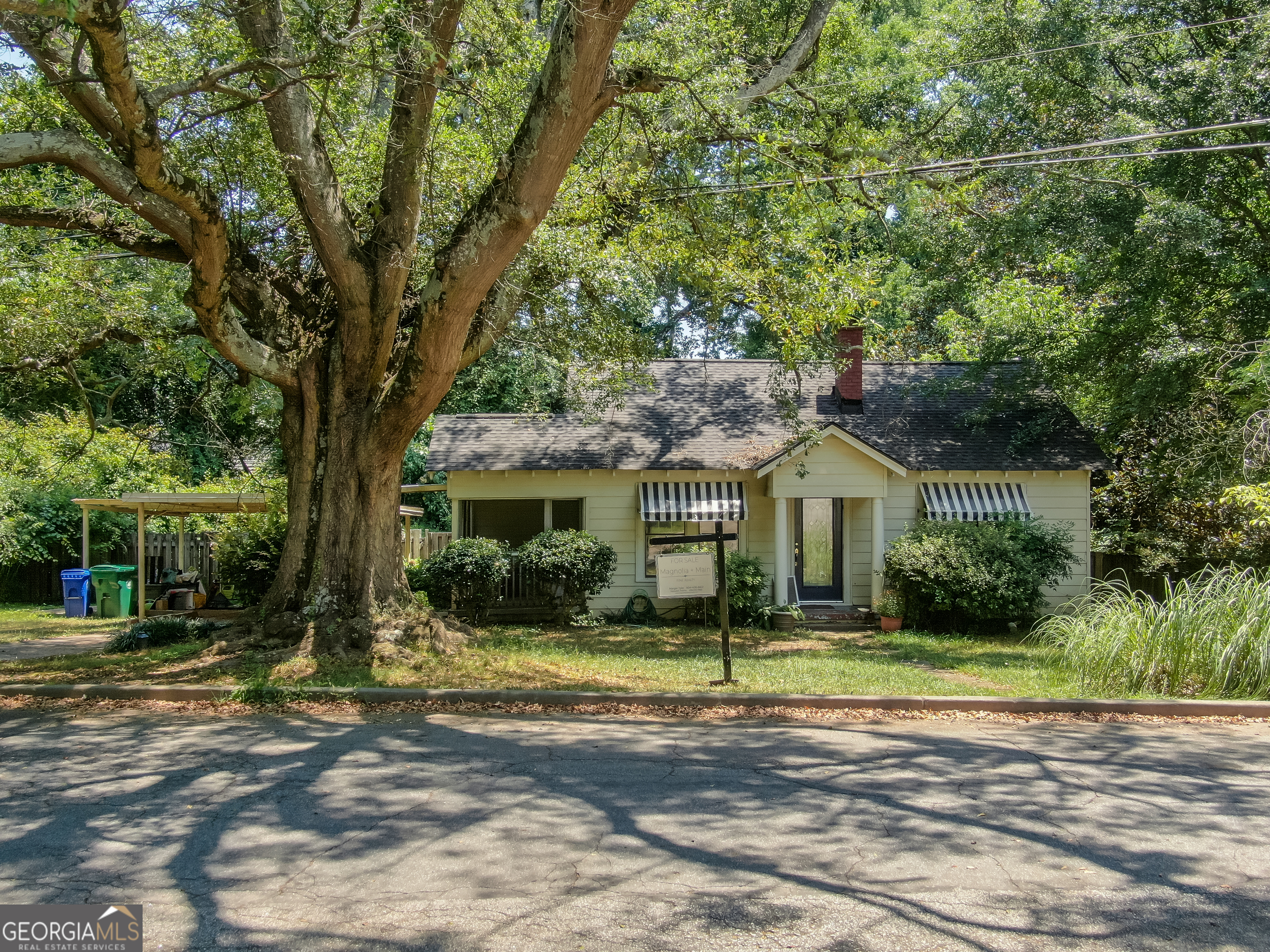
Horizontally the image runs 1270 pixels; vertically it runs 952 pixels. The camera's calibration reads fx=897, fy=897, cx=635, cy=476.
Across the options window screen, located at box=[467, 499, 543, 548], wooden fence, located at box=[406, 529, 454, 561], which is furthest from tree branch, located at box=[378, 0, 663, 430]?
wooden fence, located at box=[406, 529, 454, 561]

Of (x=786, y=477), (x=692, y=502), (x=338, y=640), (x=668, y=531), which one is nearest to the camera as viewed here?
(x=338, y=640)

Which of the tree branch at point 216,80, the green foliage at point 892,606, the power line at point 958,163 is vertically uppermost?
the power line at point 958,163

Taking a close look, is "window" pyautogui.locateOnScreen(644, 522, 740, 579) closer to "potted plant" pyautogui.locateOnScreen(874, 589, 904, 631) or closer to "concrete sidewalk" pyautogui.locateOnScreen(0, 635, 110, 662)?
"potted plant" pyautogui.locateOnScreen(874, 589, 904, 631)

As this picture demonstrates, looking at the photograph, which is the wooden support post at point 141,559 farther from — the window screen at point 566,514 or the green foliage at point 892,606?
the green foliage at point 892,606

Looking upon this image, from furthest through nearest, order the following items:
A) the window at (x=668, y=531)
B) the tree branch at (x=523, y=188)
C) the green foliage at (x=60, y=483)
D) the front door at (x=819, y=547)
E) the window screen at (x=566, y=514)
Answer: the green foliage at (x=60, y=483)
the window screen at (x=566, y=514)
the front door at (x=819, y=547)
the window at (x=668, y=531)
the tree branch at (x=523, y=188)

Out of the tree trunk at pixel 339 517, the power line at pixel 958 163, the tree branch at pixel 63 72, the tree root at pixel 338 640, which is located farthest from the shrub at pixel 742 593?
the tree branch at pixel 63 72

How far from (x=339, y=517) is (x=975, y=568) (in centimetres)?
1052

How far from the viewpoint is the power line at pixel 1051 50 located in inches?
580

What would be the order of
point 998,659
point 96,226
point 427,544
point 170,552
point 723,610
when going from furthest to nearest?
point 427,544 < point 170,552 < point 998,659 < point 723,610 < point 96,226

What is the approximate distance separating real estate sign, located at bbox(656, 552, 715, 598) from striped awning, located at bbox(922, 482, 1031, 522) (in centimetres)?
880

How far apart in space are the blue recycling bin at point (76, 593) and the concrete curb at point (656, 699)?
400 inches

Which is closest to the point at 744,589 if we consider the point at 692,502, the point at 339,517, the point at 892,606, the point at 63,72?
the point at 692,502

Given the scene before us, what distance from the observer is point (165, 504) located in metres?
16.6

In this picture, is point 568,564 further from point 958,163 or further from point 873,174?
point 958,163
